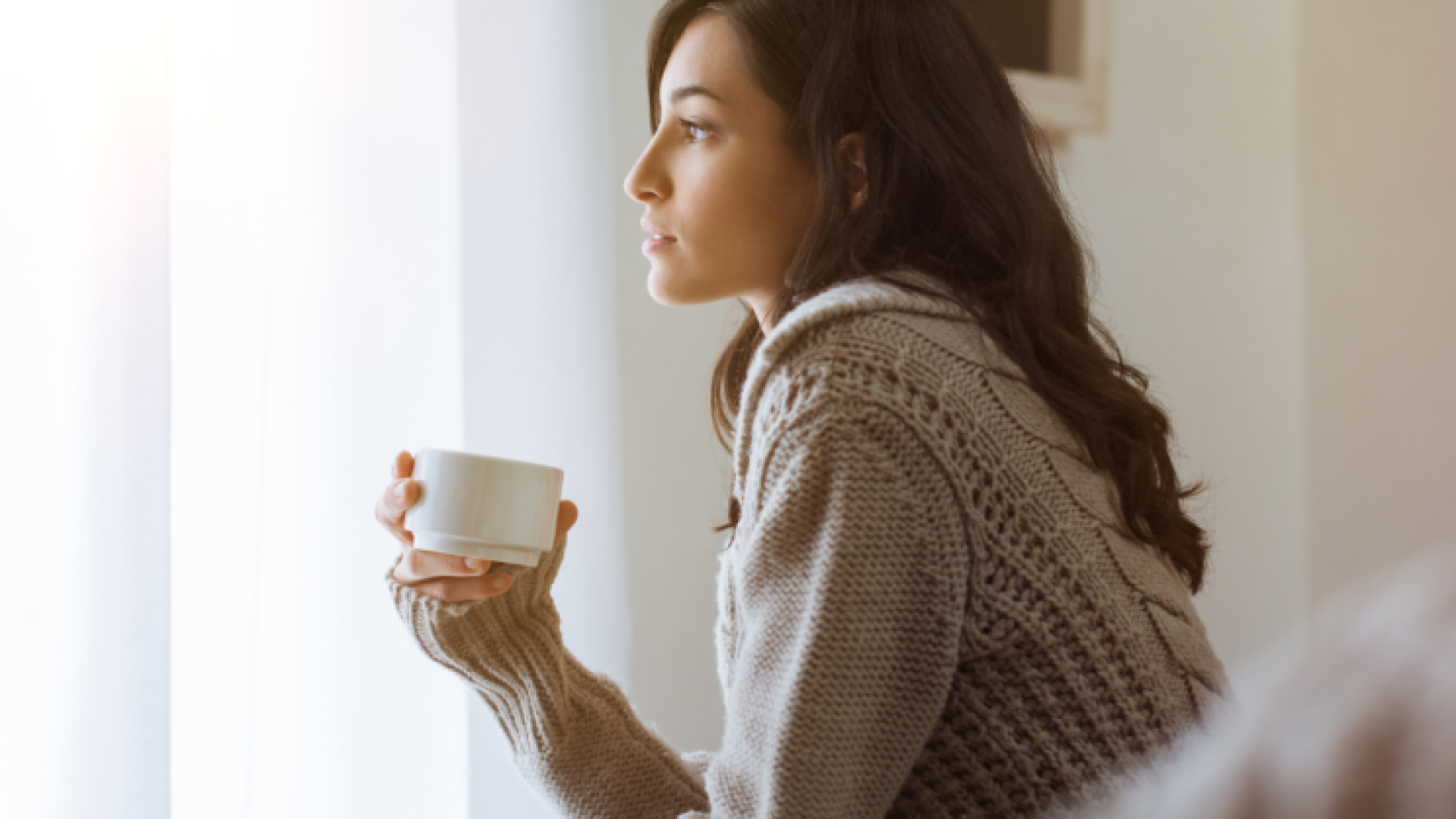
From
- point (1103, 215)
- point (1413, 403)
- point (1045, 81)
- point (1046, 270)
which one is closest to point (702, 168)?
point (1046, 270)

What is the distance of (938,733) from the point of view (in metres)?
0.62

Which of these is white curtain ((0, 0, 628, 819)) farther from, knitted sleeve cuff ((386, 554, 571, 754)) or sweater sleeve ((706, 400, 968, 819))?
sweater sleeve ((706, 400, 968, 819))

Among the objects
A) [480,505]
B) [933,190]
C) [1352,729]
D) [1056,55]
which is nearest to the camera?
[1352,729]

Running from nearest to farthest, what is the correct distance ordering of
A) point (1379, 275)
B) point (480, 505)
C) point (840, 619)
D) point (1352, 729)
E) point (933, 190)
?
point (1352, 729)
point (840, 619)
point (480, 505)
point (933, 190)
point (1379, 275)

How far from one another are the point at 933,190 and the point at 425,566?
0.43 metres

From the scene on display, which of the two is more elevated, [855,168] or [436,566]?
[855,168]

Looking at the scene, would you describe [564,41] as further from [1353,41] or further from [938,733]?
[1353,41]

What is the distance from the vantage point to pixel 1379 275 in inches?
69.2

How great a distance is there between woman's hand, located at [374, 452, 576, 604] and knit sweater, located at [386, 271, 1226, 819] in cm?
20

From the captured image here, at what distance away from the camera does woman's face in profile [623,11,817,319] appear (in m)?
0.81

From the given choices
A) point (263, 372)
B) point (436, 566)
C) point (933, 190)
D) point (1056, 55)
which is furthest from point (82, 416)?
point (1056, 55)

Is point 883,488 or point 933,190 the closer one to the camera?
point 883,488

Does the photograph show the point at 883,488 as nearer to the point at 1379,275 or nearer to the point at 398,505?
the point at 398,505

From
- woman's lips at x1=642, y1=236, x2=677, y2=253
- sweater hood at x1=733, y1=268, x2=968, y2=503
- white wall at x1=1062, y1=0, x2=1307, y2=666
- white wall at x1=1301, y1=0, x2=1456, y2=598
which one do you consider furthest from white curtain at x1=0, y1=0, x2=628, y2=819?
white wall at x1=1301, y1=0, x2=1456, y2=598
